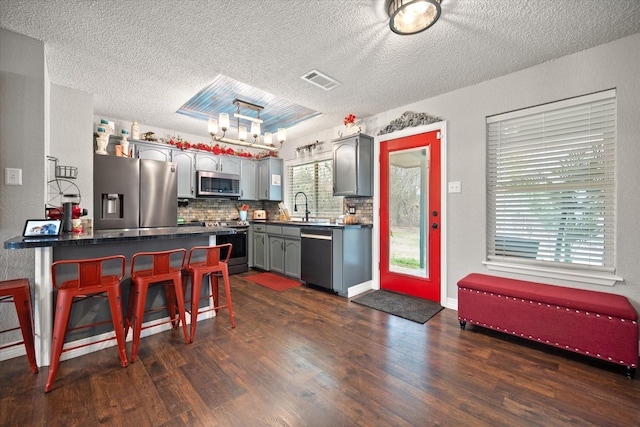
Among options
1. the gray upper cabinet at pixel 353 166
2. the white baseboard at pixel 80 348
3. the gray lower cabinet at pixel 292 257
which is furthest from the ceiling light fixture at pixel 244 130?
the white baseboard at pixel 80 348

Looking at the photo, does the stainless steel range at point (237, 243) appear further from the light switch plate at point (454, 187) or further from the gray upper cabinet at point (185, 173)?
the light switch plate at point (454, 187)

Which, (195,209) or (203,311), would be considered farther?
(195,209)

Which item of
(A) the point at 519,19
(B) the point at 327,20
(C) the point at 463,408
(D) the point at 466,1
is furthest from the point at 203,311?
(A) the point at 519,19

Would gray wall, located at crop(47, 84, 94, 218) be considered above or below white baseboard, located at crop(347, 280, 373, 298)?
above

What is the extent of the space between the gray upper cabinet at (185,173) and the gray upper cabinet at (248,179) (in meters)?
0.91

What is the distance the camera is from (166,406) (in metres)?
1.55

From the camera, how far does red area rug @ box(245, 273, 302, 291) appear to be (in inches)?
156

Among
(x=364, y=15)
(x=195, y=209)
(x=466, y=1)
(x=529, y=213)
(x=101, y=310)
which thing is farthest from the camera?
(x=195, y=209)

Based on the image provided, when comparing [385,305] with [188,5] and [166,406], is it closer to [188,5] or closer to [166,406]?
[166,406]

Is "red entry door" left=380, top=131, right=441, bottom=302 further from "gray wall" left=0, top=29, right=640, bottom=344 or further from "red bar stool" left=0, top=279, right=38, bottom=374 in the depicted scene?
"red bar stool" left=0, top=279, right=38, bottom=374

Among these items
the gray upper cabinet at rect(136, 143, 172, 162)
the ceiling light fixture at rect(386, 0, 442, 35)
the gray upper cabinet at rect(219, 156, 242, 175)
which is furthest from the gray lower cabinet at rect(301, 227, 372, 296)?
the gray upper cabinet at rect(136, 143, 172, 162)

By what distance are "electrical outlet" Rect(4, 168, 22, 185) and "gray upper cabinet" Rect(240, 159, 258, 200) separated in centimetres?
324

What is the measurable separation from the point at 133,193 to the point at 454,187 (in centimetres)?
412

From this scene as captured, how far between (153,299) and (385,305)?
7.99ft
